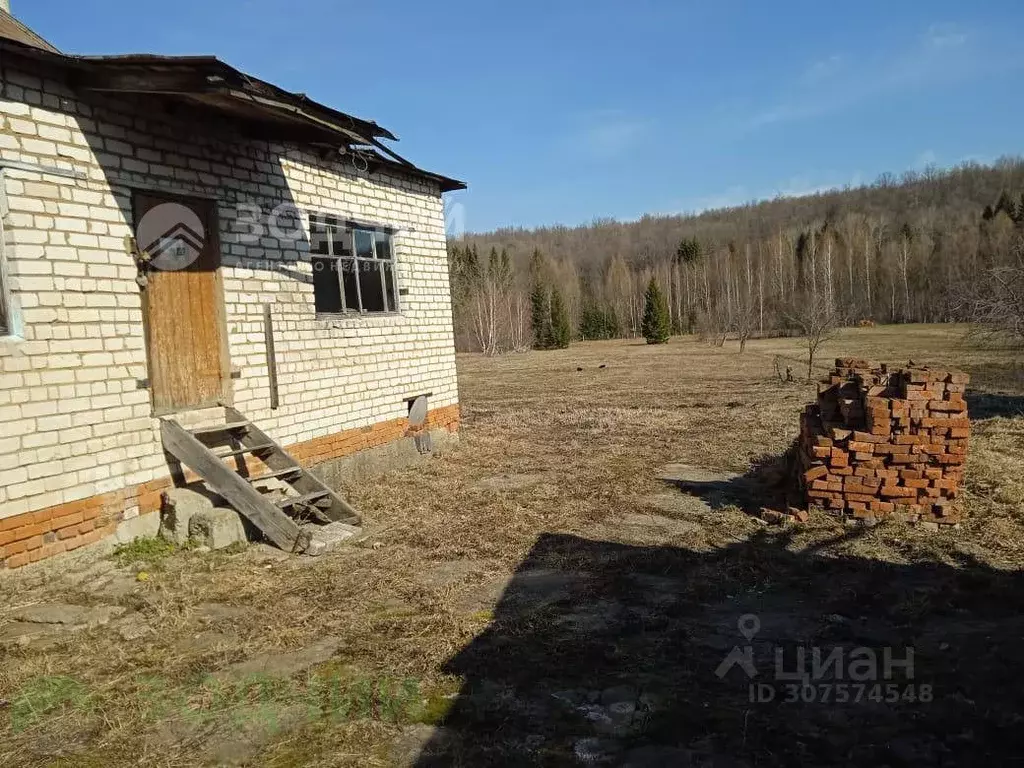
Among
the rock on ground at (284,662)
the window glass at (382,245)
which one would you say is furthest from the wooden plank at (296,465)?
the window glass at (382,245)

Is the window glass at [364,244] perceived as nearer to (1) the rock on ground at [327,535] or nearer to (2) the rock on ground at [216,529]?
(1) the rock on ground at [327,535]

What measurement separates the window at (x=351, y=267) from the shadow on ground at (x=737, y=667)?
4.70m

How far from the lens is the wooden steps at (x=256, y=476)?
19.4 ft

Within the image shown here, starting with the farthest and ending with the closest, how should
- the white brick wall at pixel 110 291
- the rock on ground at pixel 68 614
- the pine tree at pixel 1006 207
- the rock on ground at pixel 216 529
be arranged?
1. the pine tree at pixel 1006 207
2. the rock on ground at pixel 216 529
3. the white brick wall at pixel 110 291
4. the rock on ground at pixel 68 614

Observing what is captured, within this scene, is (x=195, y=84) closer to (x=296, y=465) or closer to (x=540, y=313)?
(x=296, y=465)

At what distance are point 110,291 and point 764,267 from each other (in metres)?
76.8

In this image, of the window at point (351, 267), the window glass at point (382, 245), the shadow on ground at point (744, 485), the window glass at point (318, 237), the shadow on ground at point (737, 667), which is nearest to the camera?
the shadow on ground at point (737, 667)

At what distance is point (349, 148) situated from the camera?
8633mm

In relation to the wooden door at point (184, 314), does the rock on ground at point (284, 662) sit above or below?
below

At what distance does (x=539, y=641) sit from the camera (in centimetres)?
416

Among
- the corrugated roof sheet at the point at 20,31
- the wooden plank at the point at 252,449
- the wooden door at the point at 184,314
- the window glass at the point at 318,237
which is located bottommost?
the wooden plank at the point at 252,449

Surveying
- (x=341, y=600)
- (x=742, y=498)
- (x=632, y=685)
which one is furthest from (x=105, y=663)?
(x=742, y=498)

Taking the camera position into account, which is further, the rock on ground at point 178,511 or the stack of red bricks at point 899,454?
the stack of red bricks at point 899,454

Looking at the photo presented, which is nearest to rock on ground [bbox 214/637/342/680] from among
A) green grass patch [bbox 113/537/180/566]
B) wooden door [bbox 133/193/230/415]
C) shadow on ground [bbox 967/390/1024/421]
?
green grass patch [bbox 113/537/180/566]
